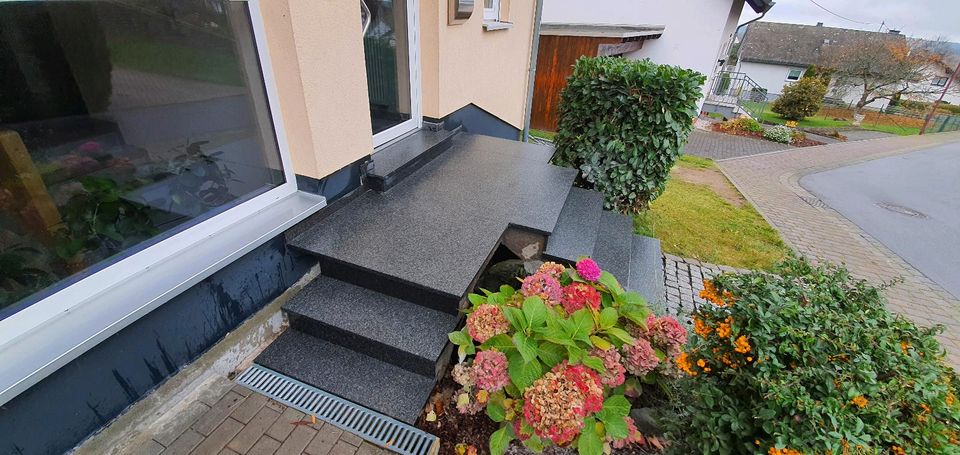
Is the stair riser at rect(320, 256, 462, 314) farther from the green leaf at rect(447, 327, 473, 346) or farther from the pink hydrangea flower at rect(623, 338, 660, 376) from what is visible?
the pink hydrangea flower at rect(623, 338, 660, 376)

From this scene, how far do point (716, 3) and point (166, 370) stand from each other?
54.1 feet

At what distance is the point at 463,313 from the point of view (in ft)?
6.92

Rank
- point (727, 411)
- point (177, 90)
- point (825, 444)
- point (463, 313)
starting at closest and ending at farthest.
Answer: point (825, 444)
point (727, 411)
point (177, 90)
point (463, 313)

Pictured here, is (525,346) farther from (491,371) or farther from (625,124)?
A: (625,124)

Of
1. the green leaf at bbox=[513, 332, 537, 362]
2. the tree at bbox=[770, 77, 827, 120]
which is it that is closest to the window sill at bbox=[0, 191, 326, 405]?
the green leaf at bbox=[513, 332, 537, 362]

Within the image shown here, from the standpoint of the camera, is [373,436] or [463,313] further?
[463,313]

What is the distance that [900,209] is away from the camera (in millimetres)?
7293

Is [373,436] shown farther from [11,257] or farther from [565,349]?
[11,257]

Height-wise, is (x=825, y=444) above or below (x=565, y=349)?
above

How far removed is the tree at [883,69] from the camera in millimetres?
23422

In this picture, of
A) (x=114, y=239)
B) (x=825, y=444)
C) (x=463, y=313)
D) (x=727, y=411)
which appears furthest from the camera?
(x=463, y=313)

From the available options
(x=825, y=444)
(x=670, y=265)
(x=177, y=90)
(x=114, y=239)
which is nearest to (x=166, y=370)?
(x=114, y=239)

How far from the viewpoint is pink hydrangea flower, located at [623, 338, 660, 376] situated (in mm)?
1720

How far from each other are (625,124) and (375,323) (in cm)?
310
